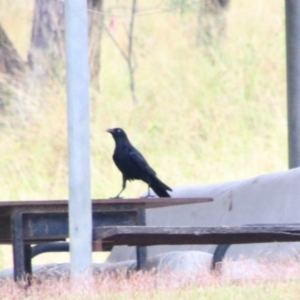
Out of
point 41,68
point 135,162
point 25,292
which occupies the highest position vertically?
point 41,68

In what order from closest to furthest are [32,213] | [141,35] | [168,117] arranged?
[32,213] → [168,117] → [141,35]

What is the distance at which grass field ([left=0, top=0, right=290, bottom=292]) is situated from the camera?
44.7ft

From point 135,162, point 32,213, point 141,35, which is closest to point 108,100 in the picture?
point 141,35

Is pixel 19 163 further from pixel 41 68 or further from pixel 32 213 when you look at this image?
pixel 32 213

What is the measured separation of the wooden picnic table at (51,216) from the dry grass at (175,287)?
0.80 feet

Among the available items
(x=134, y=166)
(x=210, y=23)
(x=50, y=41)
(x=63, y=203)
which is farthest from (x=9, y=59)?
(x=63, y=203)

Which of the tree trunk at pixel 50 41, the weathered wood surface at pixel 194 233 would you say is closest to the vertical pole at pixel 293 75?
the weathered wood surface at pixel 194 233

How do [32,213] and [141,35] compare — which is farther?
[141,35]

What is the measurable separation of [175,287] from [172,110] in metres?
10.2

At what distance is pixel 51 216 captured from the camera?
599 cm

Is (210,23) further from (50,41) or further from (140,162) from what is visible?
(140,162)

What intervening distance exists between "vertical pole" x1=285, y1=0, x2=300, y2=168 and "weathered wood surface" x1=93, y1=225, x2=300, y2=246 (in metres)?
3.03

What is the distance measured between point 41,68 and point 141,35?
103 inches

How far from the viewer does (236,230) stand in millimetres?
5262
